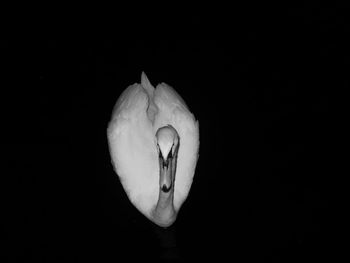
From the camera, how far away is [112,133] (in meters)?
4.55

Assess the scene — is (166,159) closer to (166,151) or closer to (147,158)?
(166,151)

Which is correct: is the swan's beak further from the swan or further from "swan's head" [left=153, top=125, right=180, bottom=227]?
the swan

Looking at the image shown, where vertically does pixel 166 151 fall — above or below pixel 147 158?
below

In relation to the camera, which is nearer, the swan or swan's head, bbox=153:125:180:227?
swan's head, bbox=153:125:180:227

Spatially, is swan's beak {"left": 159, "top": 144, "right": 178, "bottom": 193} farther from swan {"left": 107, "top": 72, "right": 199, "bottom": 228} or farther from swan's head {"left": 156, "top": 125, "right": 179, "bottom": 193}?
swan {"left": 107, "top": 72, "right": 199, "bottom": 228}

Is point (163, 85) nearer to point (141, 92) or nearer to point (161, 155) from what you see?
point (141, 92)

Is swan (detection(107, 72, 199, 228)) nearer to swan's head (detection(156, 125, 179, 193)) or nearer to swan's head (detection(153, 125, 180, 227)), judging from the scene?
swan's head (detection(153, 125, 180, 227))

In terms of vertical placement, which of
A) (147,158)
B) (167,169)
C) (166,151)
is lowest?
(167,169)

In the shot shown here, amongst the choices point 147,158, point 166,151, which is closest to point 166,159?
point 166,151

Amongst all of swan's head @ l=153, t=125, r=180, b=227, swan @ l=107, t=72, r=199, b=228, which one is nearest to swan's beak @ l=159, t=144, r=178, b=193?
swan's head @ l=153, t=125, r=180, b=227

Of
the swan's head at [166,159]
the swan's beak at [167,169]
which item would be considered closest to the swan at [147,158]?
the swan's head at [166,159]

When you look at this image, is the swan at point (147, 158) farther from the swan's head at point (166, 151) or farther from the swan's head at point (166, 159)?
the swan's head at point (166, 151)

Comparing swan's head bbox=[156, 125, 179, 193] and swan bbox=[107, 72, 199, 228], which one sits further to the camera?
swan bbox=[107, 72, 199, 228]

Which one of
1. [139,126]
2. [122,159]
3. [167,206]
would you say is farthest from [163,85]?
[167,206]
